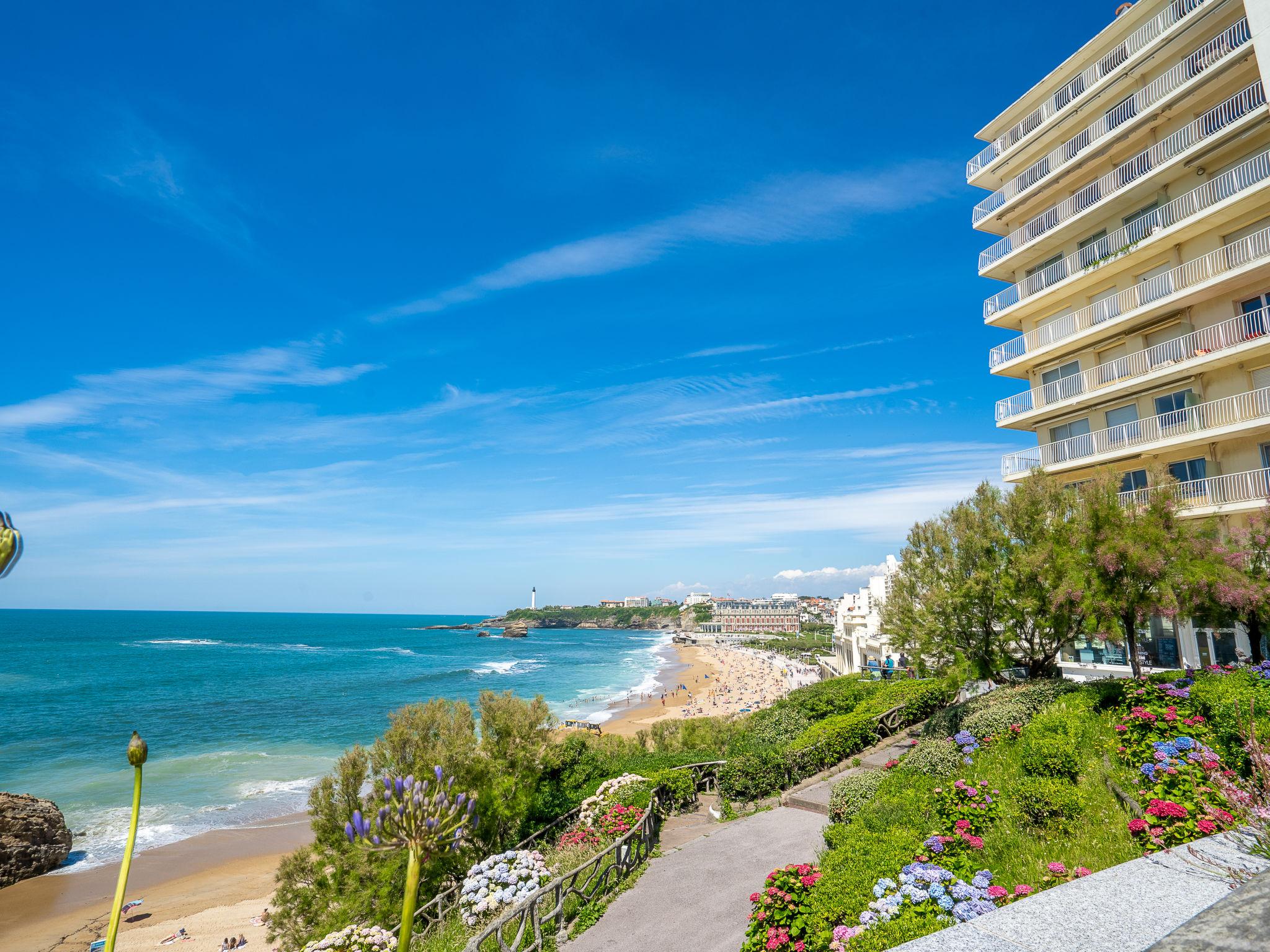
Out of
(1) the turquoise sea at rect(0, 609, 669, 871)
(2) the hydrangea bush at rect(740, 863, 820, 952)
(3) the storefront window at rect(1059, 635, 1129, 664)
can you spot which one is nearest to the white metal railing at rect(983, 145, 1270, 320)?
(3) the storefront window at rect(1059, 635, 1129, 664)

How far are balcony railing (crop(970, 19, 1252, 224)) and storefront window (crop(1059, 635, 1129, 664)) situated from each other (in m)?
16.5

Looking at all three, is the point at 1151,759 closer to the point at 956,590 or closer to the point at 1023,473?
the point at 956,590

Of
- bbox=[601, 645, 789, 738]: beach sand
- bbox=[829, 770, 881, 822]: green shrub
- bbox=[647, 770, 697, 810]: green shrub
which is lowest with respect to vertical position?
bbox=[601, 645, 789, 738]: beach sand

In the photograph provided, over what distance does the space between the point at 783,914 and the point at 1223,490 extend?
19.2 m

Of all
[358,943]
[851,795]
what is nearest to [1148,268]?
[851,795]

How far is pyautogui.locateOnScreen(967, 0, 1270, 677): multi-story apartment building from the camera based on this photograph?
18.4m

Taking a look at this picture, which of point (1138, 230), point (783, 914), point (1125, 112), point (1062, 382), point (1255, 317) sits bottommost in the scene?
point (783, 914)

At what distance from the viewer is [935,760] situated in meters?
12.6

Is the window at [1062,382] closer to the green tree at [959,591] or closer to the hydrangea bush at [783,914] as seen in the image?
the green tree at [959,591]

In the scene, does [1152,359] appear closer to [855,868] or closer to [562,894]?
[855,868]

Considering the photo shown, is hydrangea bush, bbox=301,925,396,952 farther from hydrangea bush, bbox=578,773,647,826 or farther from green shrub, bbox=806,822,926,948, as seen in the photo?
hydrangea bush, bbox=578,773,647,826

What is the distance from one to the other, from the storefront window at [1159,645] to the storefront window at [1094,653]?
2.10ft

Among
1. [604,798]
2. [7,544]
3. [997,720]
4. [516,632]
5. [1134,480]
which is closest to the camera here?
[7,544]

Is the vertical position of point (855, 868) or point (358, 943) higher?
point (855, 868)
